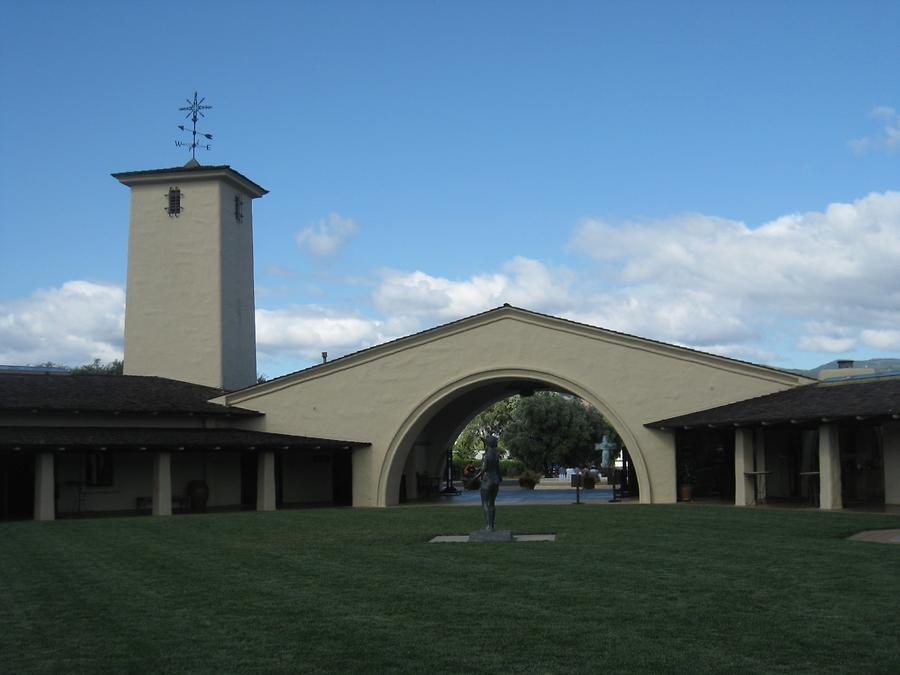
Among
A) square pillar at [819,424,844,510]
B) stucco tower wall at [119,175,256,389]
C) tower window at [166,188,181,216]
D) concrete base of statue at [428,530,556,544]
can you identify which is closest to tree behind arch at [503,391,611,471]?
stucco tower wall at [119,175,256,389]

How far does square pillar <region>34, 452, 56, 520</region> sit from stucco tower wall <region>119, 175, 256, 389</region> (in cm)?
1335

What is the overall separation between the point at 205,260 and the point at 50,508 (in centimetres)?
1599

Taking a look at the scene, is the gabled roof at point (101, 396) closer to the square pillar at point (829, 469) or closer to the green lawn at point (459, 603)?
the green lawn at point (459, 603)

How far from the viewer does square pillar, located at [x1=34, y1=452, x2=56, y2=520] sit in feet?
100

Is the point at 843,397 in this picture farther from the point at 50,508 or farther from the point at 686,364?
the point at 50,508

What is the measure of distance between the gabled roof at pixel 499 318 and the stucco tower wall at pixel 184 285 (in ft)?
23.8

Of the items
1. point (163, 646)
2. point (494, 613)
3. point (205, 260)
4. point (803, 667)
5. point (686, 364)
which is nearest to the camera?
point (803, 667)

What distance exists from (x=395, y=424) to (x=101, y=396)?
32.6 feet

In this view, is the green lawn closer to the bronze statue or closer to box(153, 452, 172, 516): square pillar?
the bronze statue

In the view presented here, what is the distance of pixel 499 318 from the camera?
36344 millimetres

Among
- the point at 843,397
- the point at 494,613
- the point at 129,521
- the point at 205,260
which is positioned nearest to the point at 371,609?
the point at 494,613

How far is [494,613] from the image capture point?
12125mm

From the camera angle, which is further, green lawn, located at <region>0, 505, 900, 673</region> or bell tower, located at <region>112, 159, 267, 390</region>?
bell tower, located at <region>112, 159, 267, 390</region>

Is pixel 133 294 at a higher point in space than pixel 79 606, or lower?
higher
